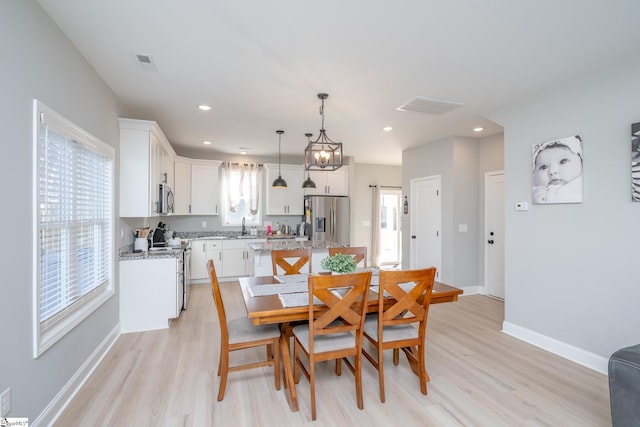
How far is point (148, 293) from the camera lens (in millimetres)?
3500

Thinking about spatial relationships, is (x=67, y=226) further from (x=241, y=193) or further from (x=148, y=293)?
(x=241, y=193)

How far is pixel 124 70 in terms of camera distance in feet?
8.84

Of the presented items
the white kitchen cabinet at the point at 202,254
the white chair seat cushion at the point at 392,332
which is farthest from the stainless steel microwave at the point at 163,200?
Answer: the white chair seat cushion at the point at 392,332

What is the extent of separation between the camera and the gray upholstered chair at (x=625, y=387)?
1.55m

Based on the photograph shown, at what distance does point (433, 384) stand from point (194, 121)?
4.09 metres

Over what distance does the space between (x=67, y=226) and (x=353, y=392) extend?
2.48m

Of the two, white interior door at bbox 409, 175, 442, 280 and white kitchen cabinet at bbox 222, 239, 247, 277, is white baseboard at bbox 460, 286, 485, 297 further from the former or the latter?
white kitchen cabinet at bbox 222, 239, 247, 277

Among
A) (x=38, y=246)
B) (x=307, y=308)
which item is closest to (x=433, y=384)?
(x=307, y=308)

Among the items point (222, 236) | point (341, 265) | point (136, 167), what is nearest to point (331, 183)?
point (222, 236)

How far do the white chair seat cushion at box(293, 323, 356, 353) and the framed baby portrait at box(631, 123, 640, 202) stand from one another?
252cm

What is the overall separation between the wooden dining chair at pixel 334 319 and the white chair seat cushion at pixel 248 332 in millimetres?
230

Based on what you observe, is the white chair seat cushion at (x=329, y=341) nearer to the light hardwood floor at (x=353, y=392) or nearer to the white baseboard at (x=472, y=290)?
the light hardwood floor at (x=353, y=392)

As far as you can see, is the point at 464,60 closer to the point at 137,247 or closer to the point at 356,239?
the point at 137,247

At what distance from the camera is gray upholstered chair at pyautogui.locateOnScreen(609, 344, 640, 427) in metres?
1.55
